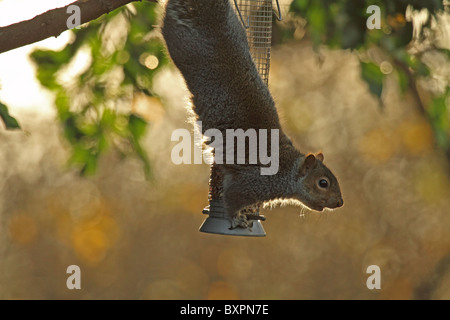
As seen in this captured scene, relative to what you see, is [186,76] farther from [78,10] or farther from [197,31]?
[78,10]

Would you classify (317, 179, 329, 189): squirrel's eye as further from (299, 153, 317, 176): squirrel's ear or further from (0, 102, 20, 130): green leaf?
(0, 102, 20, 130): green leaf

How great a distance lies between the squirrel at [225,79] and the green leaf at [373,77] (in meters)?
0.53

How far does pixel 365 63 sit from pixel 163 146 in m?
8.25

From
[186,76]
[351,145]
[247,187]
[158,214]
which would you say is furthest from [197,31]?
[158,214]

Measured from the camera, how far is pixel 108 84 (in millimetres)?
4871

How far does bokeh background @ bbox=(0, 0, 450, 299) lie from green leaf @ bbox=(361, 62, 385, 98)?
25.3 ft

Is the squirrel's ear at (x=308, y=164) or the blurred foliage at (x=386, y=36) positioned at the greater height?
the blurred foliage at (x=386, y=36)

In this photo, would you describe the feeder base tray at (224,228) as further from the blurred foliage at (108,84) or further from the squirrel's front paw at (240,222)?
the blurred foliage at (108,84)

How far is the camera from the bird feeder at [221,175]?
152 inches

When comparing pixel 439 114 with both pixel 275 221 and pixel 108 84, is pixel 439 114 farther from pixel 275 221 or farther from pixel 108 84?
pixel 275 221

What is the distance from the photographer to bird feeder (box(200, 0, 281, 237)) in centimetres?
385

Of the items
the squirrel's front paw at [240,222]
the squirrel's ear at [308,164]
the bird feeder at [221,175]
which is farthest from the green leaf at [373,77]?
the squirrel's front paw at [240,222]

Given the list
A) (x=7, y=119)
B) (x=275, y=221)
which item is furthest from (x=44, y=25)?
(x=275, y=221)

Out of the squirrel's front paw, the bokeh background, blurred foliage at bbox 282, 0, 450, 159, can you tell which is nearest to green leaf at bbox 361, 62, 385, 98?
blurred foliage at bbox 282, 0, 450, 159
